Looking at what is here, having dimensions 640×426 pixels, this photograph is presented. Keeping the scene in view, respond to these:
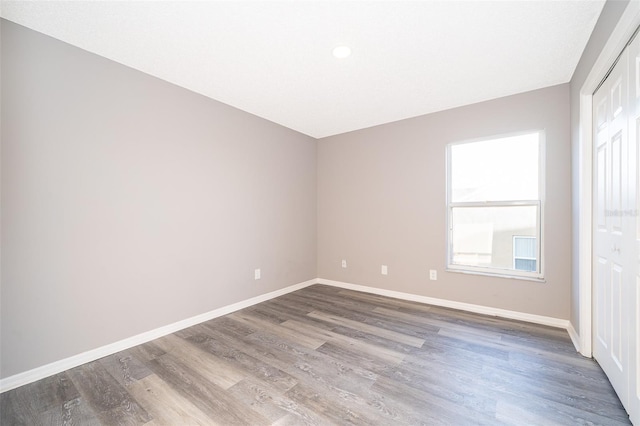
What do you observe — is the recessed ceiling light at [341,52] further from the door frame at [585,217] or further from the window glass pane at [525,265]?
the window glass pane at [525,265]

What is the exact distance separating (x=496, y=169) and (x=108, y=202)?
13.3ft

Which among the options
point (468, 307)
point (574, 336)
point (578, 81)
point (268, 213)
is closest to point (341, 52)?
point (578, 81)

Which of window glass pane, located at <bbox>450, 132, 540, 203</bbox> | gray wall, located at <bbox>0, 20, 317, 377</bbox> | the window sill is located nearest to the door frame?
the window sill

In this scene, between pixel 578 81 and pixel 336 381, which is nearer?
pixel 336 381

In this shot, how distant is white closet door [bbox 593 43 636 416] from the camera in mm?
1535

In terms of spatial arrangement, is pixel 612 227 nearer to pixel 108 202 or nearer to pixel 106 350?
pixel 108 202

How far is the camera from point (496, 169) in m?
3.18

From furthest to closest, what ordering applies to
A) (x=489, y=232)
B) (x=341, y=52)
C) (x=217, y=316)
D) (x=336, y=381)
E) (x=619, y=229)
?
(x=489, y=232) → (x=217, y=316) → (x=341, y=52) → (x=336, y=381) → (x=619, y=229)

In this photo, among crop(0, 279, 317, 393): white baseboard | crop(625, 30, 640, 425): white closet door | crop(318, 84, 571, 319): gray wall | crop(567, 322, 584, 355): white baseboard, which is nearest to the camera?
crop(625, 30, 640, 425): white closet door

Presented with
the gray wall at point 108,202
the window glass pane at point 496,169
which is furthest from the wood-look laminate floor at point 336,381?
the window glass pane at point 496,169

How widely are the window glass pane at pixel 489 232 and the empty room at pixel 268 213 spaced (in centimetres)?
2

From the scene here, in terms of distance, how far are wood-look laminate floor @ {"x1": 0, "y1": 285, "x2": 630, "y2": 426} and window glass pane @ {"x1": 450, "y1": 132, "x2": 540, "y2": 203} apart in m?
1.47

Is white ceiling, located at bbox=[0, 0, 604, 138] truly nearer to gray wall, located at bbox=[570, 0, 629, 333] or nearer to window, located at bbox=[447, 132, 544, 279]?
gray wall, located at bbox=[570, 0, 629, 333]

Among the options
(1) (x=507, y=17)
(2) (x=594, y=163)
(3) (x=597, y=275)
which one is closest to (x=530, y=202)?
(2) (x=594, y=163)
